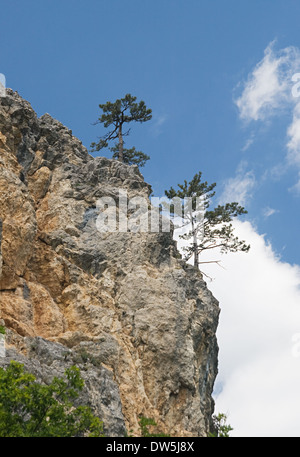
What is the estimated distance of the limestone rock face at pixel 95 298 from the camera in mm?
22281

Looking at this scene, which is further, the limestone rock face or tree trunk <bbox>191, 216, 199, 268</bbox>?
tree trunk <bbox>191, 216, 199, 268</bbox>

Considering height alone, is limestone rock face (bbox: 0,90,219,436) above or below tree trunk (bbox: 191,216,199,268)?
below

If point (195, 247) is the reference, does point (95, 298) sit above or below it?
below

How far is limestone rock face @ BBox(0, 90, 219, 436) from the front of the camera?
22.3 m

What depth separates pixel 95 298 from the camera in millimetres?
26219

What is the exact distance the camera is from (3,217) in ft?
82.1

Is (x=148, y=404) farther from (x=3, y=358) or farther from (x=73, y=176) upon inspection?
(x=73, y=176)

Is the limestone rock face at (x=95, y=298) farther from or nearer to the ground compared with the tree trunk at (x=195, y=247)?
nearer to the ground

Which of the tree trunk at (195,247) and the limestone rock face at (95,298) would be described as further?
the tree trunk at (195,247)

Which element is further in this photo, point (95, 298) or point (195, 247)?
point (195, 247)
